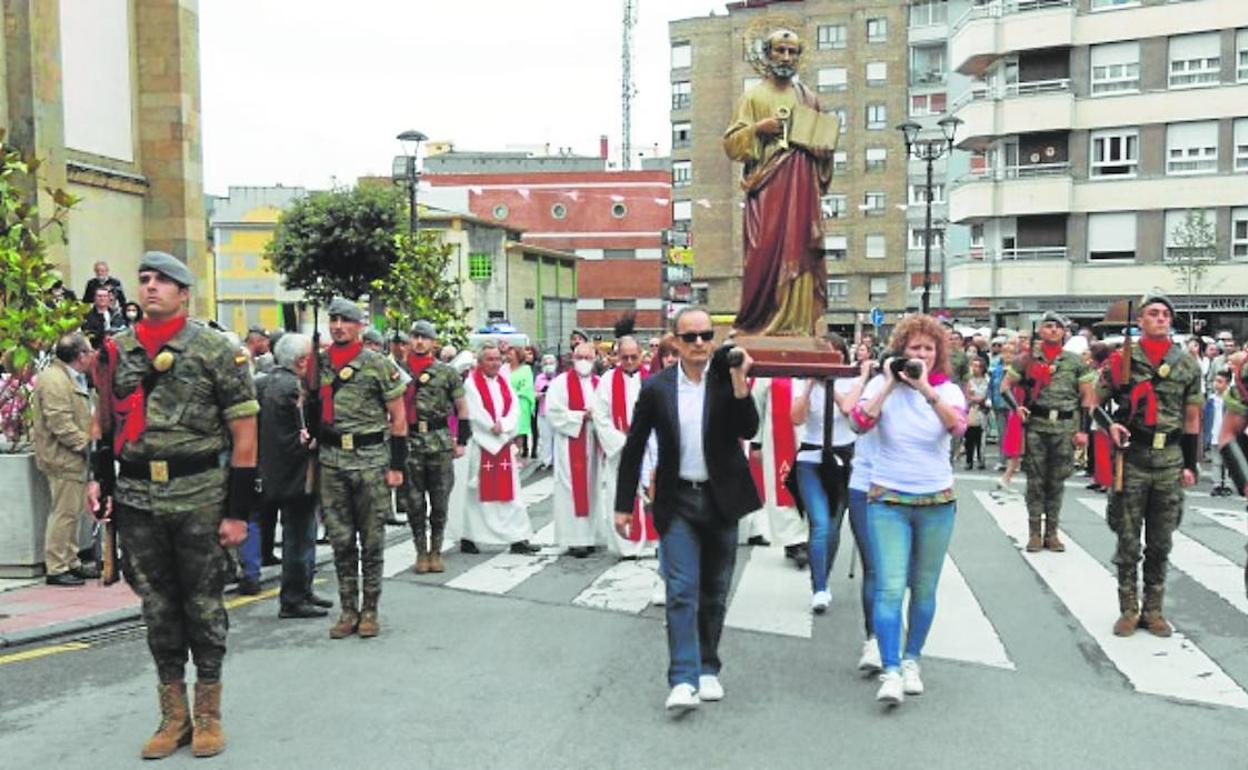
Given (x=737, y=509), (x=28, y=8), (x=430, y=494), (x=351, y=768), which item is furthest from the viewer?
(x=28, y=8)

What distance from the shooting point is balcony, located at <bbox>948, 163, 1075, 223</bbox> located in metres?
41.3

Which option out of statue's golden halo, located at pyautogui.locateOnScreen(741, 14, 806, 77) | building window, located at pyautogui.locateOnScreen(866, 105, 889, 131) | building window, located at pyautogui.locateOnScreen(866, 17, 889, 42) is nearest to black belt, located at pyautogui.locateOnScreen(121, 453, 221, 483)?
statue's golden halo, located at pyautogui.locateOnScreen(741, 14, 806, 77)

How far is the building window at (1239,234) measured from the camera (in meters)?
39.5

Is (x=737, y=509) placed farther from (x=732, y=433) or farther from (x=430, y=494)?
(x=430, y=494)

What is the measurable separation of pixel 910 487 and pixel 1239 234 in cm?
3912

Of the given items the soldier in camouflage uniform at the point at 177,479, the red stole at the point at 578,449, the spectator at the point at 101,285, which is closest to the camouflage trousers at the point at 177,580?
the soldier in camouflage uniform at the point at 177,479

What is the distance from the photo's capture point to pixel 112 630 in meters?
8.10

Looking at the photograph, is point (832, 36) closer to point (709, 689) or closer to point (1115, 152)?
point (1115, 152)

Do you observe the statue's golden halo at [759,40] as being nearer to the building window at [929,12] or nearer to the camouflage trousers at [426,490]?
the camouflage trousers at [426,490]

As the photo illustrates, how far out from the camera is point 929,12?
6562cm

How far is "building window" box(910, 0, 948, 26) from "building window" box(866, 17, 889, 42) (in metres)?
1.55

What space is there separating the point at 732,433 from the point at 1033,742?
6.65ft

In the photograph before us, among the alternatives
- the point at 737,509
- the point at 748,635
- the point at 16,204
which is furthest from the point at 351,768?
the point at 16,204

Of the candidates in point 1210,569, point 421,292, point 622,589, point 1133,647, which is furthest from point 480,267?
point 1133,647
